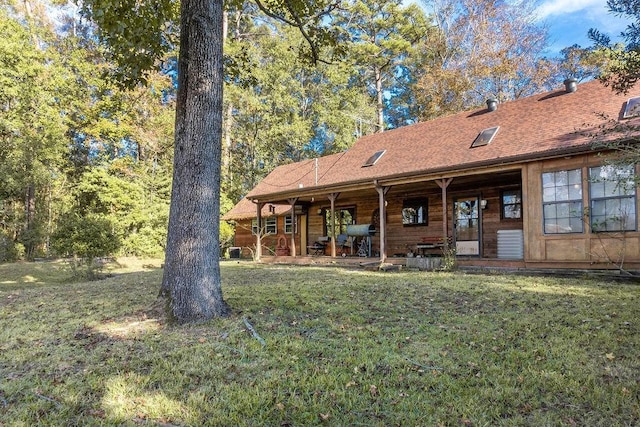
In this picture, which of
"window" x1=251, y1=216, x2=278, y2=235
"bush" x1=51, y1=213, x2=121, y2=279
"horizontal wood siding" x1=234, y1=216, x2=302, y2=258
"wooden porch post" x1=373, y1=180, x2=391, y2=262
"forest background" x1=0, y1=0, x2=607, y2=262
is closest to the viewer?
"bush" x1=51, y1=213, x2=121, y2=279

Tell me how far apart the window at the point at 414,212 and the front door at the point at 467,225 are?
1.18m

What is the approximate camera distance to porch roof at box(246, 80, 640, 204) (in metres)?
10.1

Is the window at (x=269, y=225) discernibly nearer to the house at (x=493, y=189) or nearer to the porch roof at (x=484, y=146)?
the house at (x=493, y=189)

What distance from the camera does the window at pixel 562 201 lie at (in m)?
9.26

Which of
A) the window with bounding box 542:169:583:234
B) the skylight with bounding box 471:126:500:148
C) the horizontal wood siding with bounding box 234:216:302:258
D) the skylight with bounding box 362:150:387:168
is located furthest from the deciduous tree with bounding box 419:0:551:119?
the window with bounding box 542:169:583:234

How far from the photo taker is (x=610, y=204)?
8.85m

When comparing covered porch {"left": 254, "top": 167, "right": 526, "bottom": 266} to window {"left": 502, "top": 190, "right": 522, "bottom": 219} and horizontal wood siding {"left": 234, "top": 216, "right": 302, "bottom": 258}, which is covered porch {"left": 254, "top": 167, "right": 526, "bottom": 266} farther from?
horizontal wood siding {"left": 234, "top": 216, "right": 302, "bottom": 258}

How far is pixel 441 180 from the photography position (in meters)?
11.6

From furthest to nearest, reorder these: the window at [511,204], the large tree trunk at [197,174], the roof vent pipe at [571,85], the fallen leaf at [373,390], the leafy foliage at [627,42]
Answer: the window at [511,204], the roof vent pipe at [571,85], the large tree trunk at [197,174], the leafy foliage at [627,42], the fallen leaf at [373,390]

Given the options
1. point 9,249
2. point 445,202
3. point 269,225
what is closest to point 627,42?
point 445,202

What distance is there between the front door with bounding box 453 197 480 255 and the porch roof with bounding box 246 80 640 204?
85.1 inches

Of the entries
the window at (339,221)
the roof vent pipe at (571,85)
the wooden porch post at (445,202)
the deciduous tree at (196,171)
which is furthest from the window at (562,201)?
the window at (339,221)

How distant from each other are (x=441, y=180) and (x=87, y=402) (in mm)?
10379

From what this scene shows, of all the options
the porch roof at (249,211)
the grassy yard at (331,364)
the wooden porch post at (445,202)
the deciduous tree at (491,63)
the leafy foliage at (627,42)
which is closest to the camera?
the grassy yard at (331,364)
